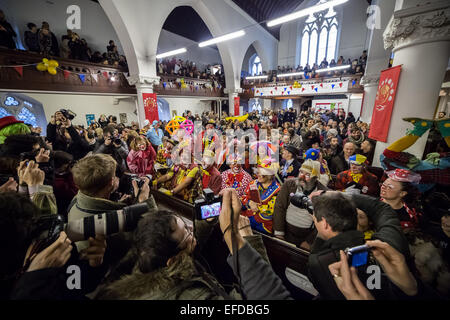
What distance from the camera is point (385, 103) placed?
350 centimetres

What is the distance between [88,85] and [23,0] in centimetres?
489

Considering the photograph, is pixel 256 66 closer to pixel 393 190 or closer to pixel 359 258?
pixel 393 190

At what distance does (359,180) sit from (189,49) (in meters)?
17.1

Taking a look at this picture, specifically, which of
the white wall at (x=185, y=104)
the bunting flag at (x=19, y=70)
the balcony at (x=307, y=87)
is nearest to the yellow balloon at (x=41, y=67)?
the bunting flag at (x=19, y=70)

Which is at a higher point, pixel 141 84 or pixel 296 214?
pixel 141 84

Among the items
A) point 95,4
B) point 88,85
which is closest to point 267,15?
point 95,4

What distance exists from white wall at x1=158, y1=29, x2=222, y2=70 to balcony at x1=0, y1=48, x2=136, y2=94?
21.0 feet

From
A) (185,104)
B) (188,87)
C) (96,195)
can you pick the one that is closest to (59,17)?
(188,87)

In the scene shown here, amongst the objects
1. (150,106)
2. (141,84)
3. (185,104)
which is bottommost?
(150,106)

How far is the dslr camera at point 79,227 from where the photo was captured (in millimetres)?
938

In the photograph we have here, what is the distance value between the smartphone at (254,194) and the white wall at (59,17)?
1173 cm

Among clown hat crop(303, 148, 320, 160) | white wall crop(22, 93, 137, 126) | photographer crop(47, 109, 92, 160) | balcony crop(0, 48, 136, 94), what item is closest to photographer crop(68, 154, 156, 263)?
clown hat crop(303, 148, 320, 160)

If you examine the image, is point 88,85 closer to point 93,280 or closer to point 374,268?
point 93,280
